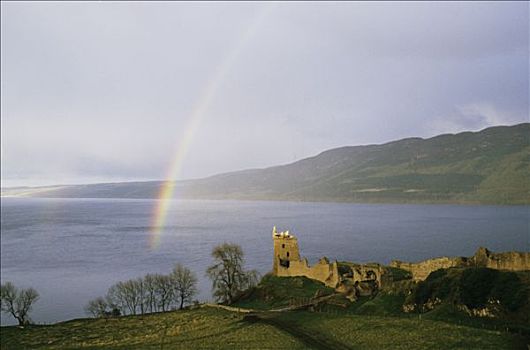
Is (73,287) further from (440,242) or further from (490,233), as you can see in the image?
(490,233)

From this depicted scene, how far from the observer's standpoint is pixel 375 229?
194000 millimetres

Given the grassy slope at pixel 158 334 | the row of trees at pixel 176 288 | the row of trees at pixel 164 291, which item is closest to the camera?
the grassy slope at pixel 158 334

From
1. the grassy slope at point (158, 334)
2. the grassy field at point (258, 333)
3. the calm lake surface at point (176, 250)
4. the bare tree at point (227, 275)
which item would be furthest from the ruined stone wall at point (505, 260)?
the calm lake surface at point (176, 250)

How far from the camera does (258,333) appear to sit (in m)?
36.3

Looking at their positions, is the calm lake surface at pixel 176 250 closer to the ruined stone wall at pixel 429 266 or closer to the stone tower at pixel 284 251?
the stone tower at pixel 284 251

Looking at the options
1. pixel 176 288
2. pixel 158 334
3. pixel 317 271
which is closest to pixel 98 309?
pixel 176 288

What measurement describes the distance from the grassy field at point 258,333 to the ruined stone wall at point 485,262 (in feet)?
43.5

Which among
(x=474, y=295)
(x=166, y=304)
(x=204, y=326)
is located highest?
(x=474, y=295)

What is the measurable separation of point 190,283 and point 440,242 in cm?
9784

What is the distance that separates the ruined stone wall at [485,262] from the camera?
41.2 meters

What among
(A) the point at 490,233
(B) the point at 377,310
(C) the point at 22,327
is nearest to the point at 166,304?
(C) the point at 22,327

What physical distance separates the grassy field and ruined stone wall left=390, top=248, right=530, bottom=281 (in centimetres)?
1327

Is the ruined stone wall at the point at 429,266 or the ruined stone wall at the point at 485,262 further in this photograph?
the ruined stone wall at the point at 429,266

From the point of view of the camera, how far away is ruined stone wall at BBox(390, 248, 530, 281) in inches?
1623
